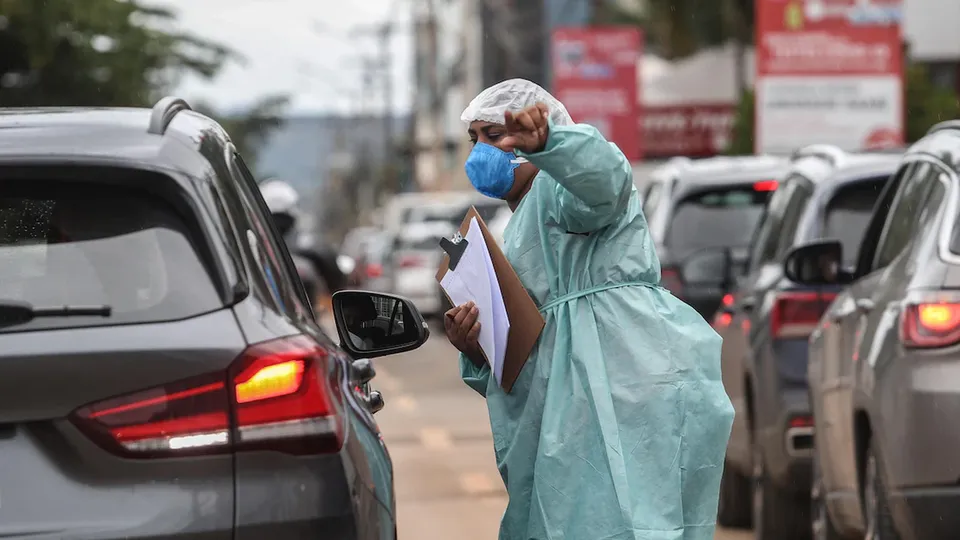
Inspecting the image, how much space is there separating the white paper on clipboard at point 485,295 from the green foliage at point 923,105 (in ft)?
99.6

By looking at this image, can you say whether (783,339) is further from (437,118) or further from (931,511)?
(437,118)

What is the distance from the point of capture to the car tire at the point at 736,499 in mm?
10297

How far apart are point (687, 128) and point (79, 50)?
20.9 meters

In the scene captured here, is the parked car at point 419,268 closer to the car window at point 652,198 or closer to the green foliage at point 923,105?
the green foliage at point 923,105

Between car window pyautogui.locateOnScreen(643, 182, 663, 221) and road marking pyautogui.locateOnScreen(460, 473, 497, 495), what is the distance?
6.56ft

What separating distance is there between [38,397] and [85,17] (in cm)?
2449

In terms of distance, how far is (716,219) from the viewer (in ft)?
42.7

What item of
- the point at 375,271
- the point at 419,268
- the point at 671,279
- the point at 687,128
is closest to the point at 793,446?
the point at 671,279

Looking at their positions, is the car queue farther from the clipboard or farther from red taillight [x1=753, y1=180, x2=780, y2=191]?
the clipboard

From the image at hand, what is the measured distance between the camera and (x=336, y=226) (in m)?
157

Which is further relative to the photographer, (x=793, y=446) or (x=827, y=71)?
(x=827, y=71)

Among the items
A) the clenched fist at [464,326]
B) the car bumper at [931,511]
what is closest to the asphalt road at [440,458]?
the car bumper at [931,511]

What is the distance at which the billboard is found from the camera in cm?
2627

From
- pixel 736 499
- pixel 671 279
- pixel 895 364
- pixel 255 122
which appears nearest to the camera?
pixel 895 364
